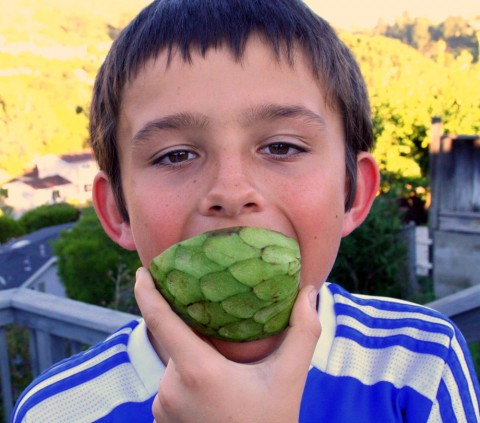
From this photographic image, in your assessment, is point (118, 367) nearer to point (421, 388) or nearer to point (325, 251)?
point (325, 251)

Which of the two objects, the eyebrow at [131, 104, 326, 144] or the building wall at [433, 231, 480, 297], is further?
the building wall at [433, 231, 480, 297]

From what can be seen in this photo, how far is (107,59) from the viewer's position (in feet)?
4.18

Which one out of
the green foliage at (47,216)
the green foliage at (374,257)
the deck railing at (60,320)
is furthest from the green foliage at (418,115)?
the green foliage at (47,216)

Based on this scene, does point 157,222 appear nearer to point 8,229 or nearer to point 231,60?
point 231,60

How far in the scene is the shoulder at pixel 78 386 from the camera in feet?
4.04

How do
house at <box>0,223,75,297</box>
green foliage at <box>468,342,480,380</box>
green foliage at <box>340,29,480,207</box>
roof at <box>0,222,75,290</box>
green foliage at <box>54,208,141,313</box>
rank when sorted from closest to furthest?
1. green foliage at <box>468,342,480,380</box>
2. green foliage at <box>54,208,141,313</box>
3. green foliage at <box>340,29,480,207</box>
4. house at <box>0,223,75,297</box>
5. roof at <box>0,222,75,290</box>

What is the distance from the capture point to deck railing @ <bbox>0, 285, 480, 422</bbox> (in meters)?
1.99

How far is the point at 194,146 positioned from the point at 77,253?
6.64 metres

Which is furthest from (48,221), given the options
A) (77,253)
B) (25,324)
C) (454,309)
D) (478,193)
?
(454,309)

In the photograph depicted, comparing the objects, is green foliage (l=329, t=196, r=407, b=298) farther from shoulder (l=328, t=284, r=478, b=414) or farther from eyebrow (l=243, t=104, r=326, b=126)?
eyebrow (l=243, t=104, r=326, b=126)

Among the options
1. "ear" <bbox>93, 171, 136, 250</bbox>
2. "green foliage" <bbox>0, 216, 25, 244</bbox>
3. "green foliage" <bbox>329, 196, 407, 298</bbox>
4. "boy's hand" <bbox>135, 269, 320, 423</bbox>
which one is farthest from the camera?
"green foliage" <bbox>0, 216, 25, 244</bbox>

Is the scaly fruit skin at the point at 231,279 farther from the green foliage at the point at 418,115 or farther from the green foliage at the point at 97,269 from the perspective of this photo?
the green foliage at the point at 418,115

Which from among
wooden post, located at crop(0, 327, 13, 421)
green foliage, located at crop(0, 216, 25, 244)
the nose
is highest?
the nose

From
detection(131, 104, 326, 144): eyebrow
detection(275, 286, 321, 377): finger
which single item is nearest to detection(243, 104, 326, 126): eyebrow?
detection(131, 104, 326, 144): eyebrow
